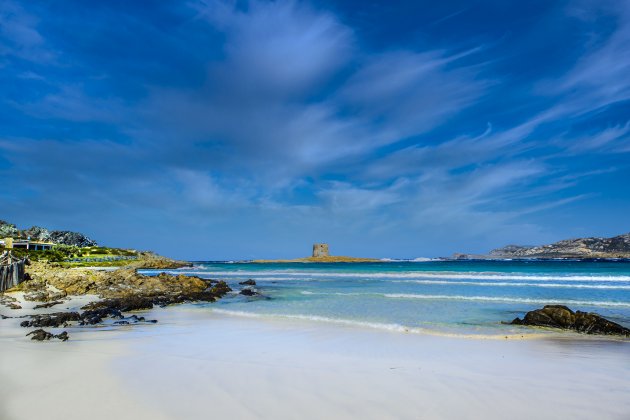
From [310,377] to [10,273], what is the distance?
2399 cm

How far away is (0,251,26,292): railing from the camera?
21.5 m

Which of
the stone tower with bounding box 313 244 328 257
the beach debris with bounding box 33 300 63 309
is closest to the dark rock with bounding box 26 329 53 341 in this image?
the beach debris with bounding box 33 300 63 309

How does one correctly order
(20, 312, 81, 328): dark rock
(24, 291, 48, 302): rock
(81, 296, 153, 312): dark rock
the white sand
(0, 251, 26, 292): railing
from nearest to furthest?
1. the white sand
2. (20, 312, 81, 328): dark rock
3. (81, 296, 153, 312): dark rock
4. (24, 291, 48, 302): rock
5. (0, 251, 26, 292): railing

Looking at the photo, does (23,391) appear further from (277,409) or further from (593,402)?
(593,402)

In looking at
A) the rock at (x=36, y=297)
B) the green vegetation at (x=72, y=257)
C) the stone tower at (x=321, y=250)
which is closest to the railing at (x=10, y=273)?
→ the rock at (x=36, y=297)

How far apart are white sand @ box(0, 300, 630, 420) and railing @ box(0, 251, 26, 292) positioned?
14.1m

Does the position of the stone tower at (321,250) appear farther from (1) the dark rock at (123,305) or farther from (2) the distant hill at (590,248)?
(1) the dark rock at (123,305)

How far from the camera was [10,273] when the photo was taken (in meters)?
22.2

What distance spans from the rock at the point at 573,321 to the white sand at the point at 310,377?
1423 mm

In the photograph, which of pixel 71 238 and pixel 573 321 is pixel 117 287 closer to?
pixel 573 321

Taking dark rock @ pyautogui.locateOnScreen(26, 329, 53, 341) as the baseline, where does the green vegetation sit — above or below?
above

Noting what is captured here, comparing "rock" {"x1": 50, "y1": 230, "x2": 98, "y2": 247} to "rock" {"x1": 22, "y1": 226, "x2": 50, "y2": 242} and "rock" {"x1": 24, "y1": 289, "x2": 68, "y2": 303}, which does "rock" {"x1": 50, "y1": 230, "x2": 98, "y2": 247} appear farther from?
"rock" {"x1": 24, "y1": 289, "x2": 68, "y2": 303}

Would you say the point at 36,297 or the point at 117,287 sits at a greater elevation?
the point at 36,297

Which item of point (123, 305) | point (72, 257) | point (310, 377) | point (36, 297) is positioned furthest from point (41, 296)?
point (72, 257)
